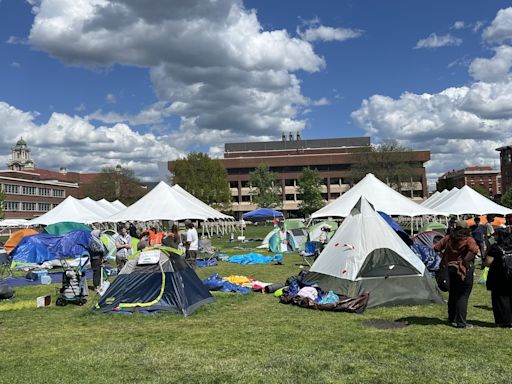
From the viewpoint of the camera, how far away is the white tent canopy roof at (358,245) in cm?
1073

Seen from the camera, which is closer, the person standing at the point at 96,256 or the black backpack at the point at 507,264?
the black backpack at the point at 507,264

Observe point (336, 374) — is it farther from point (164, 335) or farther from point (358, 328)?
point (164, 335)

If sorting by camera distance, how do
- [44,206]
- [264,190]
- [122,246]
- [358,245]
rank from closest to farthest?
[358,245]
[122,246]
[264,190]
[44,206]

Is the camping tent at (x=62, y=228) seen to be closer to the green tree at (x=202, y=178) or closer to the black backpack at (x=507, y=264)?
the black backpack at (x=507, y=264)

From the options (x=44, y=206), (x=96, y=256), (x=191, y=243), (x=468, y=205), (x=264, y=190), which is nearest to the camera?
(x=96, y=256)

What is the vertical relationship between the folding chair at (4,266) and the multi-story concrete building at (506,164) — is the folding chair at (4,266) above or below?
below

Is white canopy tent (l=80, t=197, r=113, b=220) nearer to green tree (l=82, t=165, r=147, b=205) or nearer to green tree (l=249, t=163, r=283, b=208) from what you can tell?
green tree (l=249, t=163, r=283, b=208)

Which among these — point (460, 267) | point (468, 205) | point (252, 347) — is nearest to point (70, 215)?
point (468, 205)

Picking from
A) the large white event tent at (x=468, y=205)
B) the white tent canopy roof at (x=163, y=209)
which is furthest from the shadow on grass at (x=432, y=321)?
the large white event tent at (x=468, y=205)

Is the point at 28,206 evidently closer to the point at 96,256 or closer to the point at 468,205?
the point at 468,205

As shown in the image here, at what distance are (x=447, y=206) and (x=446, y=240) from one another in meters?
23.0

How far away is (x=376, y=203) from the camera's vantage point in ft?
77.2

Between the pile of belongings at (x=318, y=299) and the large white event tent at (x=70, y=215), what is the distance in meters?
24.1

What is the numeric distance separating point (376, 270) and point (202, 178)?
179 feet
